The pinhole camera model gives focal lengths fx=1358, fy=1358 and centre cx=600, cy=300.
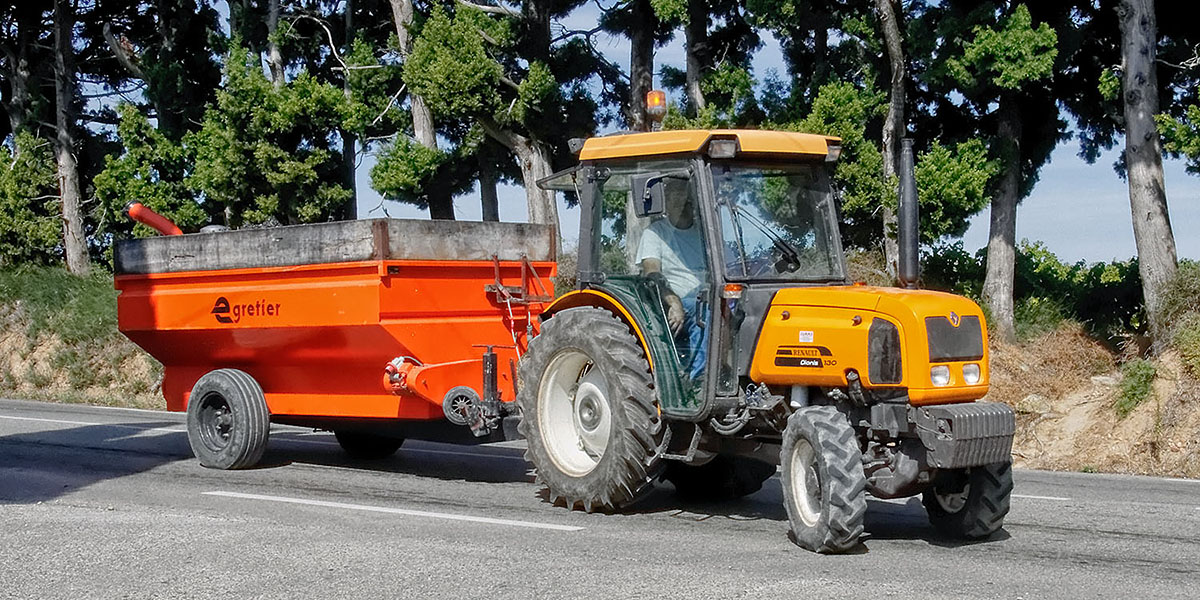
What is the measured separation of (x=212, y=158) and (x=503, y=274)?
49.3 ft

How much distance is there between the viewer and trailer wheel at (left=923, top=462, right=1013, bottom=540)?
766 cm

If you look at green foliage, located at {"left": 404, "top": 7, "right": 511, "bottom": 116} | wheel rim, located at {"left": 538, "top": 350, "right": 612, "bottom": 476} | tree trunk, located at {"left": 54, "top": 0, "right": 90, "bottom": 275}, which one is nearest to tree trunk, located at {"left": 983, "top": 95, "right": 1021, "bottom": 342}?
green foliage, located at {"left": 404, "top": 7, "right": 511, "bottom": 116}

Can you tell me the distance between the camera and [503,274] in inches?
429

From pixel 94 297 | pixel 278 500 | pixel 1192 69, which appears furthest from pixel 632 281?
pixel 94 297

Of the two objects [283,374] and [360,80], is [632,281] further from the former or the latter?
[360,80]

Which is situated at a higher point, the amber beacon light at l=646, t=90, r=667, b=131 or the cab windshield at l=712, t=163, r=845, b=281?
the amber beacon light at l=646, t=90, r=667, b=131

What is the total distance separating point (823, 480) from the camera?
283 inches

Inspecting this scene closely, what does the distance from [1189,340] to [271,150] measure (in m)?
15.6

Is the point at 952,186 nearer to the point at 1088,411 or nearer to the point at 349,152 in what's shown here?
the point at 1088,411

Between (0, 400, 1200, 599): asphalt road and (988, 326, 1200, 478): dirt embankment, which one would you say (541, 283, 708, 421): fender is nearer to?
(0, 400, 1200, 599): asphalt road

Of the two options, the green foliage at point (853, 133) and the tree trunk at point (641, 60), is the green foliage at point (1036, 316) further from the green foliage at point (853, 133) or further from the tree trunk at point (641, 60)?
the tree trunk at point (641, 60)

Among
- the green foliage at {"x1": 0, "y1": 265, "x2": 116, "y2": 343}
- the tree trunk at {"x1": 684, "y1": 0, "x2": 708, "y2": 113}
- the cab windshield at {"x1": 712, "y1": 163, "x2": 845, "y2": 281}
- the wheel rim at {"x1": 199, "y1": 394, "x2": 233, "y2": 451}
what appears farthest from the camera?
the green foliage at {"x1": 0, "y1": 265, "x2": 116, "y2": 343}

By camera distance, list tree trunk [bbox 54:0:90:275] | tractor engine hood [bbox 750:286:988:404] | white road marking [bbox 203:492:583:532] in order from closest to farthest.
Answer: tractor engine hood [bbox 750:286:988:404], white road marking [bbox 203:492:583:532], tree trunk [bbox 54:0:90:275]

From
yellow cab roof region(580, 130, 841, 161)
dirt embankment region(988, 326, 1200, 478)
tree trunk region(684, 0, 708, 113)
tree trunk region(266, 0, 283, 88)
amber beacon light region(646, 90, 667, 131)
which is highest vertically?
tree trunk region(266, 0, 283, 88)
